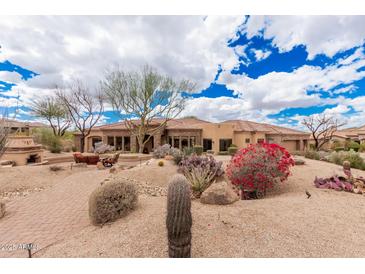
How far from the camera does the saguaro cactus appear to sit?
2652mm

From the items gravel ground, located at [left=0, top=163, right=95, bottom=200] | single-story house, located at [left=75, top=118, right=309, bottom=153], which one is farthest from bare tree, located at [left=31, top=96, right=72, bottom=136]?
gravel ground, located at [left=0, top=163, right=95, bottom=200]

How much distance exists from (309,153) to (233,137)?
868 centimetres

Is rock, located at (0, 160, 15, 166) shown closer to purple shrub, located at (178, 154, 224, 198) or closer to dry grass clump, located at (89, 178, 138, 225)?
dry grass clump, located at (89, 178, 138, 225)

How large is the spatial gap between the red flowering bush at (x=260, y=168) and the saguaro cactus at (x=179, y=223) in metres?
4.58

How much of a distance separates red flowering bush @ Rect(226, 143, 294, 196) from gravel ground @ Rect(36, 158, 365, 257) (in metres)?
1.42

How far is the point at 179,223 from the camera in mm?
2641

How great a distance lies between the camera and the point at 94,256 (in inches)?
126

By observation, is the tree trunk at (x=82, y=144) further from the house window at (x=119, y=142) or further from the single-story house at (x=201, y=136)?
the house window at (x=119, y=142)

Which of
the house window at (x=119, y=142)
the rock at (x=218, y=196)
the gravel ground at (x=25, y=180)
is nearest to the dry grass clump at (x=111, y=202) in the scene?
the rock at (x=218, y=196)

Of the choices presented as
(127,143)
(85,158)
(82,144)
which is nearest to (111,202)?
(85,158)

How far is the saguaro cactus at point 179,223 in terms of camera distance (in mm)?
2652

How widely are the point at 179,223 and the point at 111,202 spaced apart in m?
2.78

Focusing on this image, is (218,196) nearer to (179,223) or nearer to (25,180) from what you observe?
(179,223)

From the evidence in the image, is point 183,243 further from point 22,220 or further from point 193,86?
point 193,86
